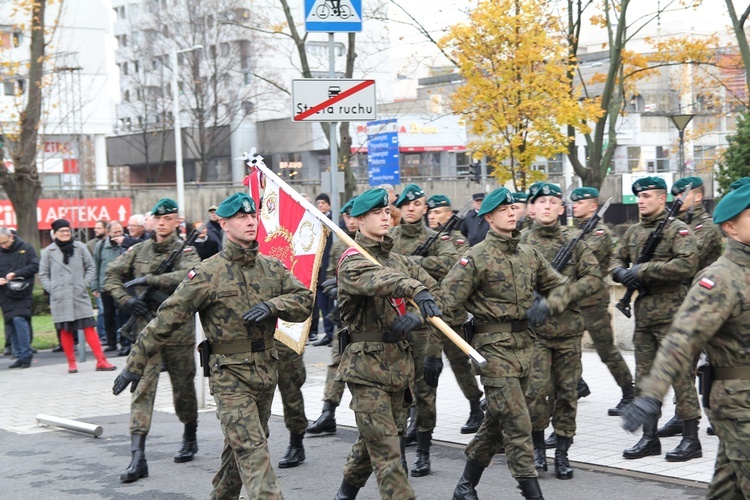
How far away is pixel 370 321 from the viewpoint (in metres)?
6.52

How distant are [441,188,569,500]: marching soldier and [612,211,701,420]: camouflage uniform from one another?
1.62m

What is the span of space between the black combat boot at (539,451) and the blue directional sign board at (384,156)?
16454 millimetres

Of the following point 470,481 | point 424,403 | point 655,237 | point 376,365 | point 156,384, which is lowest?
point 470,481

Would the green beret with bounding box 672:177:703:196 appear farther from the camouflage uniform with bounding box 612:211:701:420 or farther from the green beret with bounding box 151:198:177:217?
the green beret with bounding box 151:198:177:217

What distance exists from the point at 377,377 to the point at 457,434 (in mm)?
3647

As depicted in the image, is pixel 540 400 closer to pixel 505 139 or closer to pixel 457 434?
pixel 457 434

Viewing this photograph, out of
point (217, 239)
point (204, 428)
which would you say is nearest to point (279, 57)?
point (217, 239)

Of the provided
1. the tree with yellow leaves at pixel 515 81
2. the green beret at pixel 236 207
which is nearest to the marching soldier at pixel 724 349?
the green beret at pixel 236 207

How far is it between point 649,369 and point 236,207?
13.0 ft

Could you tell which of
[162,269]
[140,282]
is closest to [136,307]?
[140,282]

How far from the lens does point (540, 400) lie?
787 cm

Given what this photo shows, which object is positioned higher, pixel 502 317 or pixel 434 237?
pixel 434 237

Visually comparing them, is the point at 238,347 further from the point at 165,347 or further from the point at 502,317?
the point at 165,347

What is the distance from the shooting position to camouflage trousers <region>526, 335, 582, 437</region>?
7902mm
